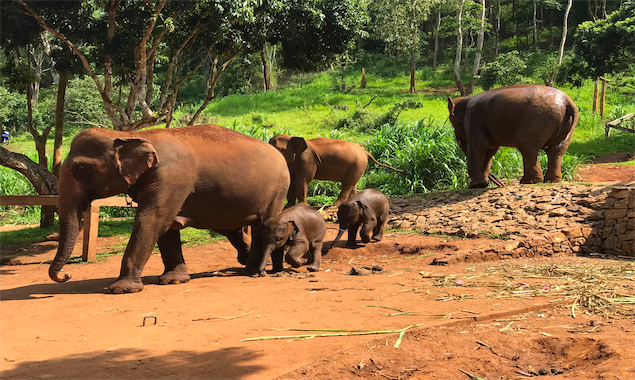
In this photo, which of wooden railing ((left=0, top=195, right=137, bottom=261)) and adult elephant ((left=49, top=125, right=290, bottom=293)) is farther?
wooden railing ((left=0, top=195, right=137, bottom=261))

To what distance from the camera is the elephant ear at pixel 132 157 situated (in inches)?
240

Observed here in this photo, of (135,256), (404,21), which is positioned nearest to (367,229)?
(135,256)

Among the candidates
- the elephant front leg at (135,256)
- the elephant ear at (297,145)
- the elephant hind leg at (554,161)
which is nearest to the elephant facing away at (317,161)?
the elephant ear at (297,145)

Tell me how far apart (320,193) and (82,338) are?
11006 mm

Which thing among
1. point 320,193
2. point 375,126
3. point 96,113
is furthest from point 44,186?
point 96,113

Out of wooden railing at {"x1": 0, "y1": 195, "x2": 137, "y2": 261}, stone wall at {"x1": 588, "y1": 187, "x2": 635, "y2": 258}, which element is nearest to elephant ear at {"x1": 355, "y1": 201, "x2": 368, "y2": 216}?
stone wall at {"x1": 588, "y1": 187, "x2": 635, "y2": 258}

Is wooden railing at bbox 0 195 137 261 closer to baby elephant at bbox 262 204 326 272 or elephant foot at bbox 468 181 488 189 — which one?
baby elephant at bbox 262 204 326 272

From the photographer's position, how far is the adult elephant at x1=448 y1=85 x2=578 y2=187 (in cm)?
1029

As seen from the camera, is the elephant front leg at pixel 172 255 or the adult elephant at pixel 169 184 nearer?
the adult elephant at pixel 169 184

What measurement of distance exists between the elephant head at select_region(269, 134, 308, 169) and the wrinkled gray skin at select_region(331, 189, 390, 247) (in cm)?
227

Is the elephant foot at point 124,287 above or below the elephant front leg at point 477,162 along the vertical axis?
below

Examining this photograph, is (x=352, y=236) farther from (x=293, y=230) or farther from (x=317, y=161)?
(x=317, y=161)

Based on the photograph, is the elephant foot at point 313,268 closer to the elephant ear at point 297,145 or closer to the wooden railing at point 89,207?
the wooden railing at point 89,207

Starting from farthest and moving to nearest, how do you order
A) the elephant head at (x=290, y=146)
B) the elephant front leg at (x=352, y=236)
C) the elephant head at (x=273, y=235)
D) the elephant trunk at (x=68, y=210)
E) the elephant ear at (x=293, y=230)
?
1. the elephant head at (x=290, y=146)
2. the elephant front leg at (x=352, y=236)
3. the elephant ear at (x=293, y=230)
4. the elephant head at (x=273, y=235)
5. the elephant trunk at (x=68, y=210)
